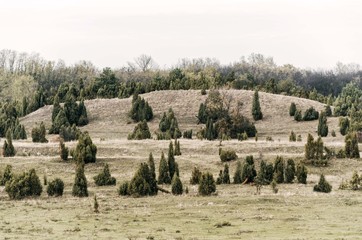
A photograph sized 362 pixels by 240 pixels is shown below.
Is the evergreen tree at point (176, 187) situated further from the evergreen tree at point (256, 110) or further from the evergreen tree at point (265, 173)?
the evergreen tree at point (256, 110)

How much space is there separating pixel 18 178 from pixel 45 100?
4996 centimetres

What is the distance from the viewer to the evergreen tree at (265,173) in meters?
32.6

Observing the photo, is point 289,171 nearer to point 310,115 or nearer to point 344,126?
point 344,126

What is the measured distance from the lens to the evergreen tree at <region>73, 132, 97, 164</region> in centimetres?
3828

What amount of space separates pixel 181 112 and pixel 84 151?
1201 inches

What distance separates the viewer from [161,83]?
79062 mm

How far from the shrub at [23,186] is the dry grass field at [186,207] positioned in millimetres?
513

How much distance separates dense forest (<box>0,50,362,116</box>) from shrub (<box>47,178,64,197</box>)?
141 feet

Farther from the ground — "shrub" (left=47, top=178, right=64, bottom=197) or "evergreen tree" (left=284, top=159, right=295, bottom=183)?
"evergreen tree" (left=284, top=159, right=295, bottom=183)

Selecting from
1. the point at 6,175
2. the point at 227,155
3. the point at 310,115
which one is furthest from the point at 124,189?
the point at 310,115

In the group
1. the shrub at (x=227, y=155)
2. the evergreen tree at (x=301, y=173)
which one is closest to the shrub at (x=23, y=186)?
the shrub at (x=227, y=155)

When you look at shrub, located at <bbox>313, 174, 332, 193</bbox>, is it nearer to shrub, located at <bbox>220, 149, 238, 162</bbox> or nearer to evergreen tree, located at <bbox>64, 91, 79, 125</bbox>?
shrub, located at <bbox>220, 149, 238, 162</bbox>

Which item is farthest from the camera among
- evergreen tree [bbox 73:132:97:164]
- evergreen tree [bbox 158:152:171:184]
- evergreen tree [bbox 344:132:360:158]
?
evergreen tree [bbox 344:132:360:158]

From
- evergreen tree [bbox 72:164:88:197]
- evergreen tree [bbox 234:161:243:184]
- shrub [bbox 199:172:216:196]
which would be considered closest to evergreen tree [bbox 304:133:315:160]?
evergreen tree [bbox 234:161:243:184]
